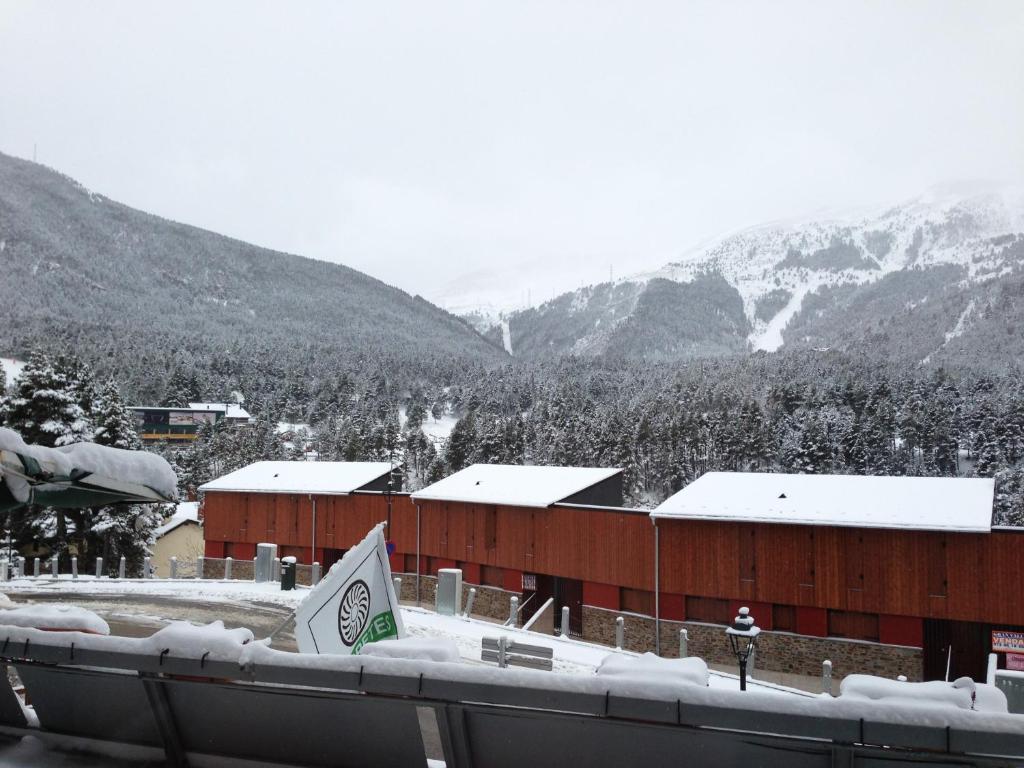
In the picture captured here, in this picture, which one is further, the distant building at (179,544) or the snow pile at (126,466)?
the distant building at (179,544)

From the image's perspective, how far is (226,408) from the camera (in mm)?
112188

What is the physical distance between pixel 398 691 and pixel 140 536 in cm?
3535

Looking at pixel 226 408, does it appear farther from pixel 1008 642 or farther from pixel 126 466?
pixel 126 466

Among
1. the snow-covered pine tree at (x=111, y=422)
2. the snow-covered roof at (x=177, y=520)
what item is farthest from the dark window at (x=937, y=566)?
the snow-covered roof at (x=177, y=520)

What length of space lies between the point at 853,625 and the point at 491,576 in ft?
44.6

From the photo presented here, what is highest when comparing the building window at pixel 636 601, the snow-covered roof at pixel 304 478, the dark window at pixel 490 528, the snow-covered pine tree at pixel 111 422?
the snow-covered pine tree at pixel 111 422

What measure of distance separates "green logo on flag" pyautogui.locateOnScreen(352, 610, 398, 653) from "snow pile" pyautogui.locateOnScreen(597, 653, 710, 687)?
4100 mm

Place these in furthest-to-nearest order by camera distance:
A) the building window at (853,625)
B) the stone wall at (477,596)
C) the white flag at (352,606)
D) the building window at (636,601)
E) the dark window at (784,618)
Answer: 1. the stone wall at (477,596)
2. the building window at (636,601)
3. the dark window at (784,618)
4. the building window at (853,625)
5. the white flag at (352,606)

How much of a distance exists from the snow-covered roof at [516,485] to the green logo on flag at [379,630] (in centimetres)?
2175

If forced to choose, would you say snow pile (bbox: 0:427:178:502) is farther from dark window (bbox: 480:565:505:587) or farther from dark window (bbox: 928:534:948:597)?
dark window (bbox: 480:565:505:587)

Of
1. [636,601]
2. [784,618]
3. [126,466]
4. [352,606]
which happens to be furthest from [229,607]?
[352,606]

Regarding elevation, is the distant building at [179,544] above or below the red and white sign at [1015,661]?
below

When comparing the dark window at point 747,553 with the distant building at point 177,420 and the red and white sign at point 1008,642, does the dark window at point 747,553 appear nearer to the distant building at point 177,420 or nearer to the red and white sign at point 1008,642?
the red and white sign at point 1008,642

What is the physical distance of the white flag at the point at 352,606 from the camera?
680 cm
